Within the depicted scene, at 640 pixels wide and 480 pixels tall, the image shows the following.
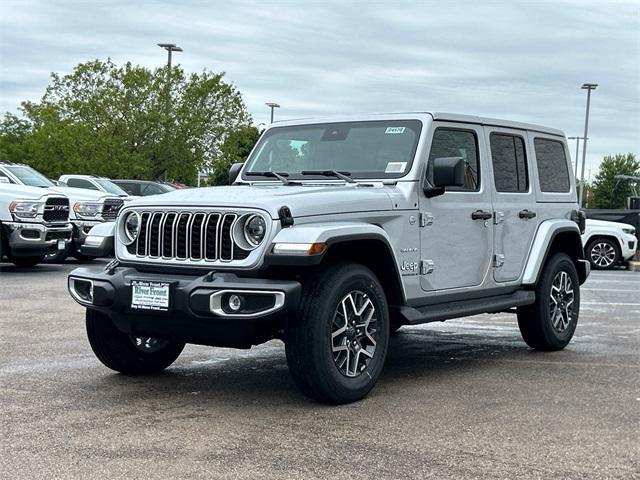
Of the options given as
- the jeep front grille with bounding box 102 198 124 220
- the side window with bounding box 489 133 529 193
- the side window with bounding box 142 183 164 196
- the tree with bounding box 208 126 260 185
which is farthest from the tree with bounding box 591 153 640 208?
the side window with bounding box 489 133 529 193

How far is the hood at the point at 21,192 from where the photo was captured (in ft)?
51.4

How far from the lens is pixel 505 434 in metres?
5.60

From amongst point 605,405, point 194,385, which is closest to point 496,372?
point 605,405

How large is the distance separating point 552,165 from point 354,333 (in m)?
3.69

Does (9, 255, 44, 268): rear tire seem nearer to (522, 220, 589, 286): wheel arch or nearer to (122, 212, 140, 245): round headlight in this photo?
(522, 220, 589, 286): wheel arch

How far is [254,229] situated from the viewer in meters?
6.18

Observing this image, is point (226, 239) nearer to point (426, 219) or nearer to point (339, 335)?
point (339, 335)

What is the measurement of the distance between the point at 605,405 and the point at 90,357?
4.03 metres

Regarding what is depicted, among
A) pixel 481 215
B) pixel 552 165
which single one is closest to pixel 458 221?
pixel 481 215

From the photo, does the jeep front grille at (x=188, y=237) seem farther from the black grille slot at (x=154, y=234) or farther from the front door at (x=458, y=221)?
the front door at (x=458, y=221)

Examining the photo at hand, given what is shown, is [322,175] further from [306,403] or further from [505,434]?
[505,434]

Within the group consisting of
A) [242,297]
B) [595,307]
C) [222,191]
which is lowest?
[595,307]

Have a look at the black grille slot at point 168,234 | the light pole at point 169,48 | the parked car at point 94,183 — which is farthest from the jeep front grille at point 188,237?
the light pole at point 169,48

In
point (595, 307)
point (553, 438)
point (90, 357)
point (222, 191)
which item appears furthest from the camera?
point (595, 307)
